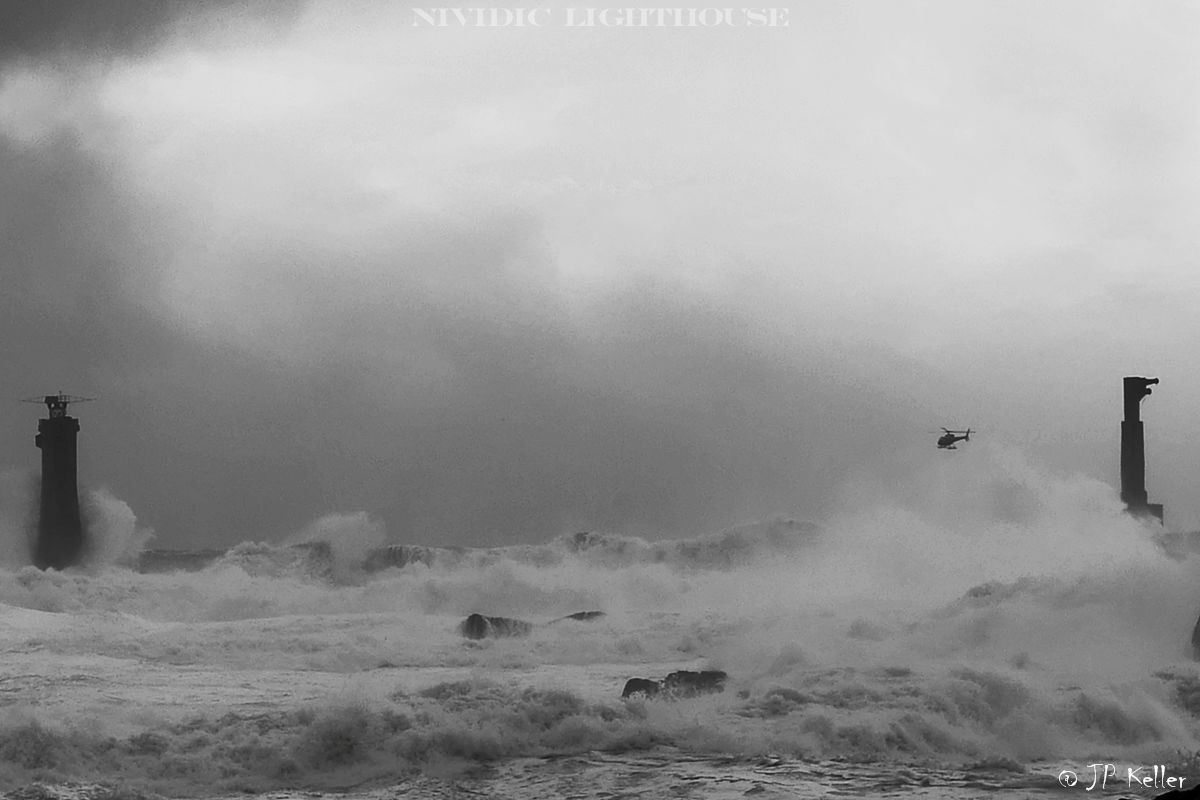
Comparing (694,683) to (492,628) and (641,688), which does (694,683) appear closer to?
(641,688)

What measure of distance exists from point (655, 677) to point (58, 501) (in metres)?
14.7

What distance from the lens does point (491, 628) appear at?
19.8m

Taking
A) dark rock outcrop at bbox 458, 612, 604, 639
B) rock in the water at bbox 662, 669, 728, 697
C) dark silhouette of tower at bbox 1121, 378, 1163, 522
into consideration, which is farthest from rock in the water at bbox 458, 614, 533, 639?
dark silhouette of tower at bbox 1121, 378, 1163, 522

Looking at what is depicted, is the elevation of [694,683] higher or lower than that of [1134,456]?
lower

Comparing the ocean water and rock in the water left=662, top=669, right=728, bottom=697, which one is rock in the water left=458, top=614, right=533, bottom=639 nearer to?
the ocean water

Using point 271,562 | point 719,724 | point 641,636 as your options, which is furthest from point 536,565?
point 719,724

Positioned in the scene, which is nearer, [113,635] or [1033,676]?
[1033,676]

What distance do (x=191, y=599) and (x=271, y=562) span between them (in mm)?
3523

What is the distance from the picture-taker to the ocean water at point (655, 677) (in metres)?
10.7

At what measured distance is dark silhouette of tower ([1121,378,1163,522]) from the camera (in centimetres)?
2106

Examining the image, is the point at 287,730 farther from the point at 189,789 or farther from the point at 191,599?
the point at 191,599

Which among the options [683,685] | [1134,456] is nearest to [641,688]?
[683,685]

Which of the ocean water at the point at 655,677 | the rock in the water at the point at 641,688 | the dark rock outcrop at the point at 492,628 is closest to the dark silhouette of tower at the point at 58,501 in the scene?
the ocean water at the point at 655,677

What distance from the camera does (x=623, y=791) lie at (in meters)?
10.1
